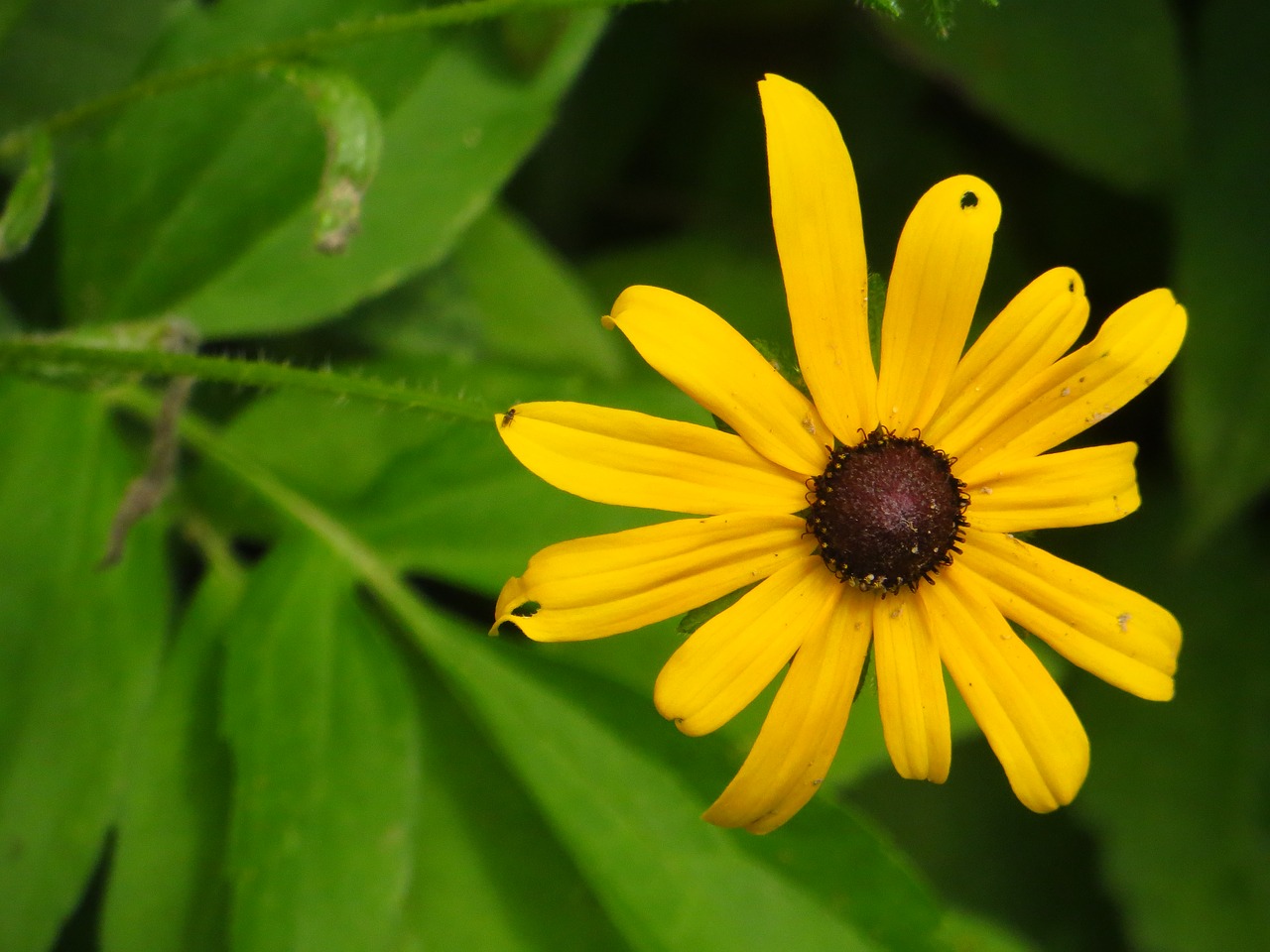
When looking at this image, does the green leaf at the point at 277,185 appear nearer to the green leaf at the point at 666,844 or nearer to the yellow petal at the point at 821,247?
the green leaf at the point at 666,844

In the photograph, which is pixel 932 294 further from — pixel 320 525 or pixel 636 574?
pixel 320 525

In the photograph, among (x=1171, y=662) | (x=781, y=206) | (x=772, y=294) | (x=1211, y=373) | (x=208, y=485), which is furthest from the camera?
(x=772, y=294)

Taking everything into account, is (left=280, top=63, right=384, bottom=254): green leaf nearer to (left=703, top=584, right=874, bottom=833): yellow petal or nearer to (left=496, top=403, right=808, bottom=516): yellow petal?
(left=496, top=403, right=808, bottom=516): yellow petal

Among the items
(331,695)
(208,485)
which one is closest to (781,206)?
(331,695)

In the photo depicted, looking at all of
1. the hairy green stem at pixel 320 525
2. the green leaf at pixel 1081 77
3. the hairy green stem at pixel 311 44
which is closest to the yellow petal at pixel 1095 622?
the hairy green stem at pixel 311 44

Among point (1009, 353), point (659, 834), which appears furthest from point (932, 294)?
point (659, 834)

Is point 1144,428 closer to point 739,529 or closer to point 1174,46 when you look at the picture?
point 1174,46
